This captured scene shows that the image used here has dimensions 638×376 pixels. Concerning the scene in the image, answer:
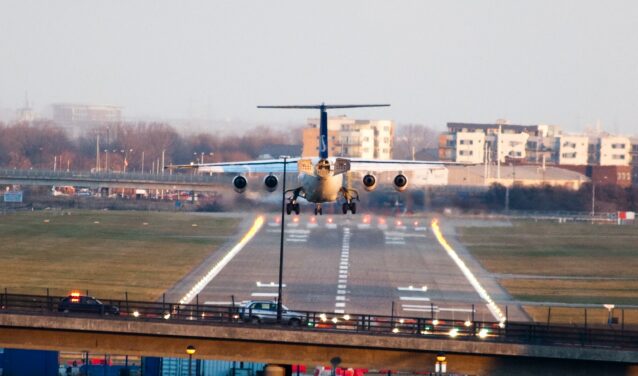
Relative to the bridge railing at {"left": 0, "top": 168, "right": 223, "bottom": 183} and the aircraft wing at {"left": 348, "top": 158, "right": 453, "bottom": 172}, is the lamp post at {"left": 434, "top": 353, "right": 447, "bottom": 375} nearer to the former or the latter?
the aircraft wing at {"left": 348, "top": 158, "right": 453, "bottom": 172}

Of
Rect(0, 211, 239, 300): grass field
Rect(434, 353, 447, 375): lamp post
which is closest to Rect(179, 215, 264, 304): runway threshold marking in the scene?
Rect(0, 211, 239, 300): grass field

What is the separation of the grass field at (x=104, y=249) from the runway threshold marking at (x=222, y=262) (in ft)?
7.47

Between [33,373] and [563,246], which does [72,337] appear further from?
[563,246]

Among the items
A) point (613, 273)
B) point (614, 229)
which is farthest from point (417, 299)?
point (614, 229)

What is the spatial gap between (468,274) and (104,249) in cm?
3669

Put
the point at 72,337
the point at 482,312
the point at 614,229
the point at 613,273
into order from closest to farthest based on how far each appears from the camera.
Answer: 1. the point at 72,337
2. the point at 482,312
3. the point at 613,273
4. the point at 614,229

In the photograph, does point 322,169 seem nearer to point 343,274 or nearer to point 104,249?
point 343,274

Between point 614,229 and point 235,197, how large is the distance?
60.5m

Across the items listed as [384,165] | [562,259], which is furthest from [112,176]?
[384,165]

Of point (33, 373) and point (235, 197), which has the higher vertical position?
point (235, 197)

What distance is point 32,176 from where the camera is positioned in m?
181

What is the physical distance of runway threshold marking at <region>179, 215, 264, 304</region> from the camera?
4392 inches

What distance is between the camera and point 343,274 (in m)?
125

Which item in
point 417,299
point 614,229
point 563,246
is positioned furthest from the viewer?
point 614,229
